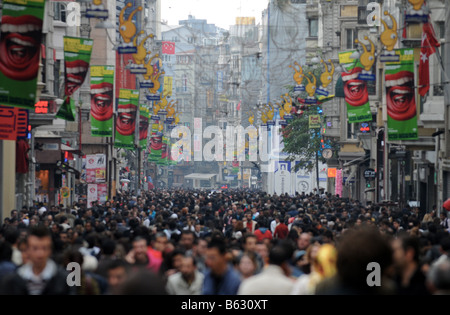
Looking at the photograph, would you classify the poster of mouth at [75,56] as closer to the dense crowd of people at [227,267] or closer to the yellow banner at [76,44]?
the yellow banner at [76,44]

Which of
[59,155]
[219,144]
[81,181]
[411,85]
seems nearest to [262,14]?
[219,144]

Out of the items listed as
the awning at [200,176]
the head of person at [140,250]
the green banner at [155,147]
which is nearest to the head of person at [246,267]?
the head of person at [140,250]

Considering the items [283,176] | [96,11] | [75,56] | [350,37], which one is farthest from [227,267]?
[283,176]

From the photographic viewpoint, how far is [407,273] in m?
8.43

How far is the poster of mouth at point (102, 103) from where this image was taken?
36062 mm

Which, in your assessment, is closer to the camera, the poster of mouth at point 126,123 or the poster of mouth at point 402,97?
the poster of mouth at point 402,97

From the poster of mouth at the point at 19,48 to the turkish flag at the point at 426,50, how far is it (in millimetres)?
10539

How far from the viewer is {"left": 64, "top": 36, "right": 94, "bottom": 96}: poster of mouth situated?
97.2 ft

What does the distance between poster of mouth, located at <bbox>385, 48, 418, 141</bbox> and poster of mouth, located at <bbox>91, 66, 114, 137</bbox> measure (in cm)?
1156

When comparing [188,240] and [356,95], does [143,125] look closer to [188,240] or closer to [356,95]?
[356,95]

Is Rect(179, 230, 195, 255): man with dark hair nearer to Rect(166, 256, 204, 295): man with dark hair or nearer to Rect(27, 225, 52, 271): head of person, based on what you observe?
Rect(166, 256, 204, 295): man with dark hair

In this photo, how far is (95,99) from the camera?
118ft

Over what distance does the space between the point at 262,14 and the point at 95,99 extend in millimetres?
72113

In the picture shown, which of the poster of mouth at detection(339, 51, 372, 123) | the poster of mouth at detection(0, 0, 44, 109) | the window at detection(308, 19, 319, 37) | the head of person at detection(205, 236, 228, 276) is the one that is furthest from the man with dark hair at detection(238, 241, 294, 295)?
the window at detection(308, 19, 319, 37)
